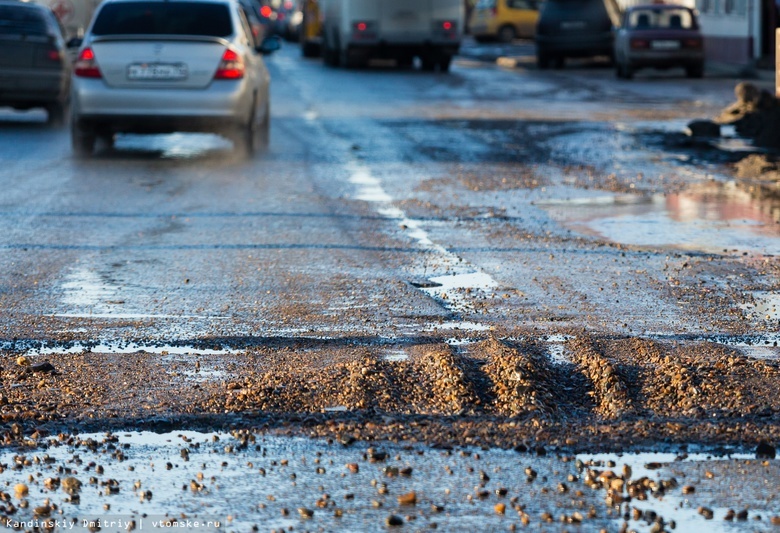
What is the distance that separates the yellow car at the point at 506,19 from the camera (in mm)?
56531

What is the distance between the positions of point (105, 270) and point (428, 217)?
3.16 m

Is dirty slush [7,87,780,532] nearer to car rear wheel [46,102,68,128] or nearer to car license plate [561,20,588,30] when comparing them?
car rear wheel [46,102,68,128]

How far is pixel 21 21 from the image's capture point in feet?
64.0

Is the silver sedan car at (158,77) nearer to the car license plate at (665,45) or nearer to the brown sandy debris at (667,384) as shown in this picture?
the brown sandy debris at (667,384)

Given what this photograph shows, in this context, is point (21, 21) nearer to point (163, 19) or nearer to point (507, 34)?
point (163, 19)

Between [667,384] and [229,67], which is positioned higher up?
[229,67]

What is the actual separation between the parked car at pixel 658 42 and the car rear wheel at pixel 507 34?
23.7m

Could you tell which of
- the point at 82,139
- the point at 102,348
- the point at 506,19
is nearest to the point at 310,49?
the point at 506,19

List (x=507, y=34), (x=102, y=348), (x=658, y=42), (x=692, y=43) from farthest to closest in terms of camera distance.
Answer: (x=507, y=34) → (x=692, y=43) → (x=658, y=42) → (x=102, y=348)

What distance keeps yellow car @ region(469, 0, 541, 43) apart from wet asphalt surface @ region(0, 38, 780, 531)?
137ft

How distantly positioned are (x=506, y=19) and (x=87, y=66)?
141 feet

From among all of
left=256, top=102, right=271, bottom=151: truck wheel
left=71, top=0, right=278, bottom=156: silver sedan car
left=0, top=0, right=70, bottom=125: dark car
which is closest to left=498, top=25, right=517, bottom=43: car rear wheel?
left=0, top=0, right=70, bottom=125: dark car

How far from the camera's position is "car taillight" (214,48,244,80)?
1512 centimetres

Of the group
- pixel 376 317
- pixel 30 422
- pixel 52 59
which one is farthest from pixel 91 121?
Answer: pixel 30 422
